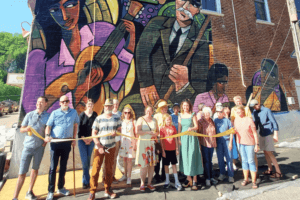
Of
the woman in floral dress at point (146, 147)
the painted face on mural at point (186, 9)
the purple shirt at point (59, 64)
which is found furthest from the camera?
the painted face on mural at point (186, 9)

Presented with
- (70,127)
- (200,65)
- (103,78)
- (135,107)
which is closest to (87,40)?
(103,78)

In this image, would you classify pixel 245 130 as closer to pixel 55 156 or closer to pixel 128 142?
pixel 128 142

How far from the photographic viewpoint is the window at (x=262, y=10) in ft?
26.5

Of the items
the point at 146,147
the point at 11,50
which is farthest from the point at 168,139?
the point at 11,50

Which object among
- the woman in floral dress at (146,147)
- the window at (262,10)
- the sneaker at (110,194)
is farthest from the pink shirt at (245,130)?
the window at (262,10)

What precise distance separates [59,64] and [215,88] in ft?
20.1

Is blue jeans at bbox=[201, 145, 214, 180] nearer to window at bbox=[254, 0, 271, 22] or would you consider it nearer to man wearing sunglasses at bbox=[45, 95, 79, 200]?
man wearing sunglasses at bbox=[45, 95, 79, 200]

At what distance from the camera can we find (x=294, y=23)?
14.6 feet

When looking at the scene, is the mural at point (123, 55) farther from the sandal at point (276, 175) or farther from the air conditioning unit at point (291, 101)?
the sandal at point (276, 175)

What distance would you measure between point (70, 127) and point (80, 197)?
4.62 feet

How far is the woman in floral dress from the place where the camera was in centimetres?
311

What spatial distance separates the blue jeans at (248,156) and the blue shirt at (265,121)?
80 centimetres

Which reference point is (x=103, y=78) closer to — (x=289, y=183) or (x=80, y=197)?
(x=80, y=197)

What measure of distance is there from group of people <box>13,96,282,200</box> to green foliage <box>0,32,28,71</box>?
3797 cm
